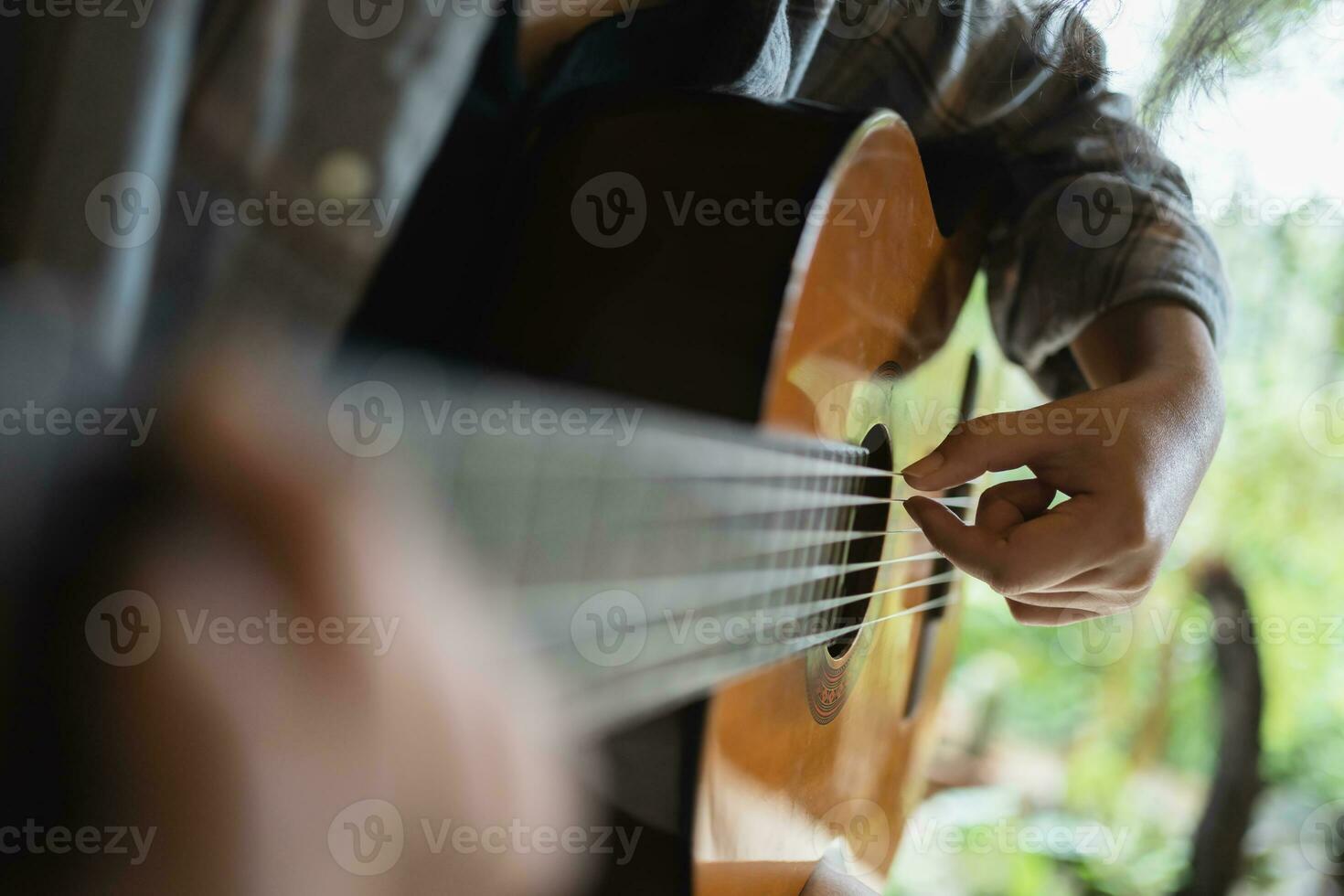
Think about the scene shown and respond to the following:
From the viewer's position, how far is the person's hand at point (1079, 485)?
0.58 m

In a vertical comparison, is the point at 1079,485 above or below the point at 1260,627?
above

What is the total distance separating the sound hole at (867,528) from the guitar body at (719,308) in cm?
5

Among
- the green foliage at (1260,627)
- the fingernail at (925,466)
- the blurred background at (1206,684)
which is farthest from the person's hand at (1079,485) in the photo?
the green foliage at (1260,627)

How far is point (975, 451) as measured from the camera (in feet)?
1.90

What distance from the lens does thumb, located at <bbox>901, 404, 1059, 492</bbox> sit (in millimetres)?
579

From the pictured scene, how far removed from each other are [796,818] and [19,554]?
46cm

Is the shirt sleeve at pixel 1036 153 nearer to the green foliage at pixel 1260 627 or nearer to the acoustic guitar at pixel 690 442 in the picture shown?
the acoustic guitar at pixel 690 442

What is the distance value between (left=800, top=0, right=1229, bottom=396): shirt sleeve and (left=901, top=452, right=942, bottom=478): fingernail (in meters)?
0.28

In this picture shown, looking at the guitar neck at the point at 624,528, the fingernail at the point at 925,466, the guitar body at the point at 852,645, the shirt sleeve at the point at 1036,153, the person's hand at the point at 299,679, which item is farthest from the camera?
the shirt sleeve at the point at 1036,153

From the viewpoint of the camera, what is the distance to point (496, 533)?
1.15 feet

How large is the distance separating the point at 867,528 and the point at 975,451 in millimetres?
113

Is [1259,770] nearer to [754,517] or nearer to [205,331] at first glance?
[754,517]

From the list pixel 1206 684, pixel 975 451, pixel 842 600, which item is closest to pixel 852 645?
pixel 842 600

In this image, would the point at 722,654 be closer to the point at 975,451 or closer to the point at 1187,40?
the point at 975,451
